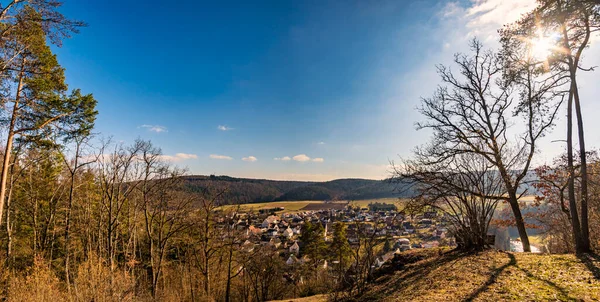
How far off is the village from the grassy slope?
76.5 inches

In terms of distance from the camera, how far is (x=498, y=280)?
6062 millimetres

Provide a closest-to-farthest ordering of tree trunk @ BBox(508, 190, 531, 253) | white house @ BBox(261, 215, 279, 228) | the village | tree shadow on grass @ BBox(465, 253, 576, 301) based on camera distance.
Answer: tree shadow on grass @ BBox(465, 253, 576, 301)
tree trunk @ BBox(508, 190, 531, 253)
the village
white house @ BBox(261, 215, 279, 228)

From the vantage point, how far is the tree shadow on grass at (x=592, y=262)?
568 cm

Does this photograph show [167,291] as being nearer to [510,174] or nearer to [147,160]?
[147,160]

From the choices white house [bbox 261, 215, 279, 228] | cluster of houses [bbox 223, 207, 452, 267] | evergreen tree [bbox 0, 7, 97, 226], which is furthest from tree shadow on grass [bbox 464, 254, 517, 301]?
white house [bbox 261, 215, 279, 228]

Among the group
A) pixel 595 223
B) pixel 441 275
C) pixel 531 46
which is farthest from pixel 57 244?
pixel 595 223

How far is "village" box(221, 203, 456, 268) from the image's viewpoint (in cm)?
1121

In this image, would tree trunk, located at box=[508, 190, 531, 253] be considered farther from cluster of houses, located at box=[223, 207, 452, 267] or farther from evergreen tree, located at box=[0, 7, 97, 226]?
evergreen tree, located at box=[0, 7, 97, 226]

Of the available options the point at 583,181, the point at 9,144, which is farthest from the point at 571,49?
the point at 9,144

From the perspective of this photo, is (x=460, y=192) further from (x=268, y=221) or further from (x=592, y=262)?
(x=268, y=221)

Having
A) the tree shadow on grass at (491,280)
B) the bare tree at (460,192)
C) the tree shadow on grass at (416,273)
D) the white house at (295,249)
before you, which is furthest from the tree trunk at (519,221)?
the white house at (295,249)

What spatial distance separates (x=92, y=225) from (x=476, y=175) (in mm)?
26555

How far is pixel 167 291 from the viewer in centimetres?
2206

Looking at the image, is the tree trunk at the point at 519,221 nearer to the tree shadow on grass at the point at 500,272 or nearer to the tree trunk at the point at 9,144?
the tree shadow on grass at the point at 500,272
